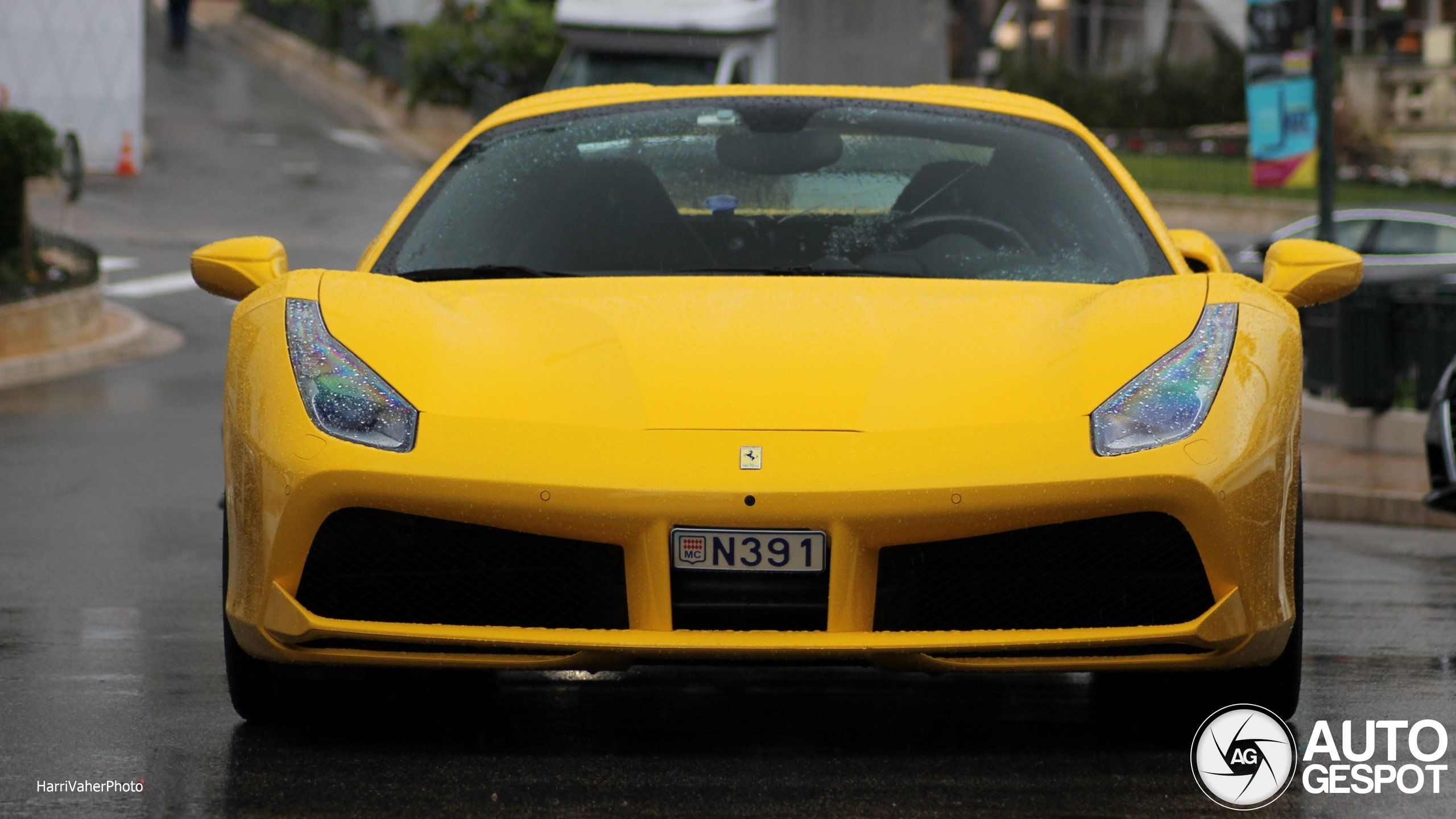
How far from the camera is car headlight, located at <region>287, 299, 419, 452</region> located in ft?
13.2

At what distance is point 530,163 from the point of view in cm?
534

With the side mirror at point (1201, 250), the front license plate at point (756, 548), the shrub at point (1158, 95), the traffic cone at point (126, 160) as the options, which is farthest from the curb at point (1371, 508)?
the shrub at point (1158, 95)

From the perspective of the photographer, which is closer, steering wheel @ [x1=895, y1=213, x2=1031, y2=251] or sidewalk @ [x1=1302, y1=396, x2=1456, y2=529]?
steering wheel @ [x1=895, y1=213, x2=1031, y2=251]

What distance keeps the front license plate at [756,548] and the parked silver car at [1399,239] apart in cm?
1737

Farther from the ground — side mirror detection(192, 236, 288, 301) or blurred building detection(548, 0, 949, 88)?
side mirror detection(192, 236, 288, 301)

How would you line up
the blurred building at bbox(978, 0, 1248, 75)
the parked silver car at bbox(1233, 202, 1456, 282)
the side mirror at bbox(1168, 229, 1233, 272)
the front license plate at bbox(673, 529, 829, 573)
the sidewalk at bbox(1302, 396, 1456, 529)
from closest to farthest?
the front license plate at bbox(673, 529, 829, 573)
the side mirror at bbox(1168, 229, 1233, 272)
the sidewalk at bbox(1302, 396, 1456, 529)
the parked silver car at bbox(1233, 202, 1456, 282)
the blurred building at bbox(978, 0, 1248, 75)

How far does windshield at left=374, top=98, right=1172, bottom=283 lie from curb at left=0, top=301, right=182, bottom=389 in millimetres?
11051

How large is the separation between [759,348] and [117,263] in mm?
23005

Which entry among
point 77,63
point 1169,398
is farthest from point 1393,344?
point 77,63

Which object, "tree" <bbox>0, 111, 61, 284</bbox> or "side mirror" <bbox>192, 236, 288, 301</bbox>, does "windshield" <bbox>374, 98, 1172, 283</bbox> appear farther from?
"tree" <bbox>0, 111, 61, 284</bbox>

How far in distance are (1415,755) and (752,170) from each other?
221cm

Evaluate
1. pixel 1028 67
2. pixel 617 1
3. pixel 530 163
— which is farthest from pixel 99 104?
pixel 530 163

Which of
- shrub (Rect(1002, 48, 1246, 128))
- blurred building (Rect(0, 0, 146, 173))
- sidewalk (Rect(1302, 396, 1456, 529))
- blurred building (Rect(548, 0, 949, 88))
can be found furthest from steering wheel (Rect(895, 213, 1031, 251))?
shrub (Rect(1002, 48, 1246, 128))

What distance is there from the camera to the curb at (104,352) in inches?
632
